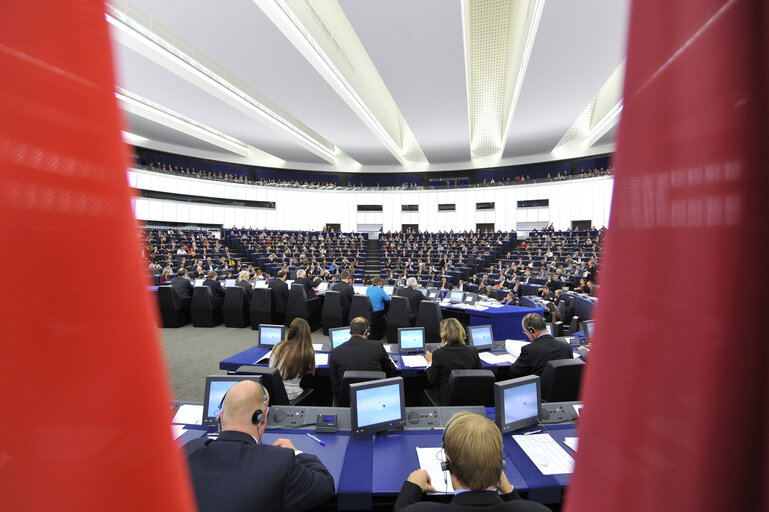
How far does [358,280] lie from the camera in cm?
1372

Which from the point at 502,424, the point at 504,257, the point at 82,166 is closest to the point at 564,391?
the point at 502,424

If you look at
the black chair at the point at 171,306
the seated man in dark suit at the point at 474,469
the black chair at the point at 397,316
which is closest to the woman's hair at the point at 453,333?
the seated man in dark suit at the point at 474,469

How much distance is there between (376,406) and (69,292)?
7.23 feet

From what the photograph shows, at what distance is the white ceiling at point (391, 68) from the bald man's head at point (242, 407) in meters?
6.99

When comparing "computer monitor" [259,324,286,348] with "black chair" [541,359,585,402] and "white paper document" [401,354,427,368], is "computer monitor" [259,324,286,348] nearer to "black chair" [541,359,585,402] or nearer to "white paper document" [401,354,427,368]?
"white paper document" [401,354,427,368]

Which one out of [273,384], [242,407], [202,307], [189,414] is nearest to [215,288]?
[202,307]

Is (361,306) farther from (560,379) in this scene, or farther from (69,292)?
(69,292)

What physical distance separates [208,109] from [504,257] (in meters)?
15.7

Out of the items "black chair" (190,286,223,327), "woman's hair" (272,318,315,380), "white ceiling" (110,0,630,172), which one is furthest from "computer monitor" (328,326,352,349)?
"white ceiling" (110,0,630,172)

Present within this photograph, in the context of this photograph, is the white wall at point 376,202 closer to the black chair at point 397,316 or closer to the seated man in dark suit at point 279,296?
the seated man in dark suit at point 279,296

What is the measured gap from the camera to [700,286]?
19 centimetres

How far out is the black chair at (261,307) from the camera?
7.03m

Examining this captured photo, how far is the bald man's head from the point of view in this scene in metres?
1.59

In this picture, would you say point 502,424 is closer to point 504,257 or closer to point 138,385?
point 138,385
